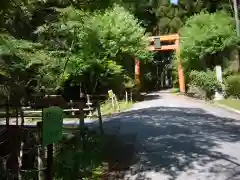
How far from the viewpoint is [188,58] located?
1228 inches

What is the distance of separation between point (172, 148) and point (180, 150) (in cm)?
27

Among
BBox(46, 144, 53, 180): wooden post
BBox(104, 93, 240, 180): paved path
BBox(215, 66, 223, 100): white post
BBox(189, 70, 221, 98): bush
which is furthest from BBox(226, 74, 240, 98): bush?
BBox(46, 144, 53, 180): wooden post

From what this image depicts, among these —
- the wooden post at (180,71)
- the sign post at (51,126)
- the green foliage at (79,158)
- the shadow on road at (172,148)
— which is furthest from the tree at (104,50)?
the sign post at (51,126)

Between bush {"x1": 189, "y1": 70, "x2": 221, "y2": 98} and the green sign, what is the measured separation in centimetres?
2472

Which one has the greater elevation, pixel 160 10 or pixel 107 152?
pixel 160 10

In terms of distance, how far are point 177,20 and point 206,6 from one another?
12.9 ft

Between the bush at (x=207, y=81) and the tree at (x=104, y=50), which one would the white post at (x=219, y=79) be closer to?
the bush at (x=207, y=81)

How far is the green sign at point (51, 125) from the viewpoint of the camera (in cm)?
430

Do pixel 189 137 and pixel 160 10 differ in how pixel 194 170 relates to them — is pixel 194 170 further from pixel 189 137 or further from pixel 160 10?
pixel 160 10

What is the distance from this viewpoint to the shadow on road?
304 inches

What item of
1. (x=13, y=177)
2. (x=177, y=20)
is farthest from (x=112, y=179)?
(x=177, y=20)

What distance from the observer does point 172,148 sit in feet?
30.9

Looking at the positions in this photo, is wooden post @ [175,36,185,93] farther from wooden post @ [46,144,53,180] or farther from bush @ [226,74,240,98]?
wooden post @ [46,144,53,180]

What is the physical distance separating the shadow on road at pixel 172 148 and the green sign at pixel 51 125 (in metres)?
3.22
